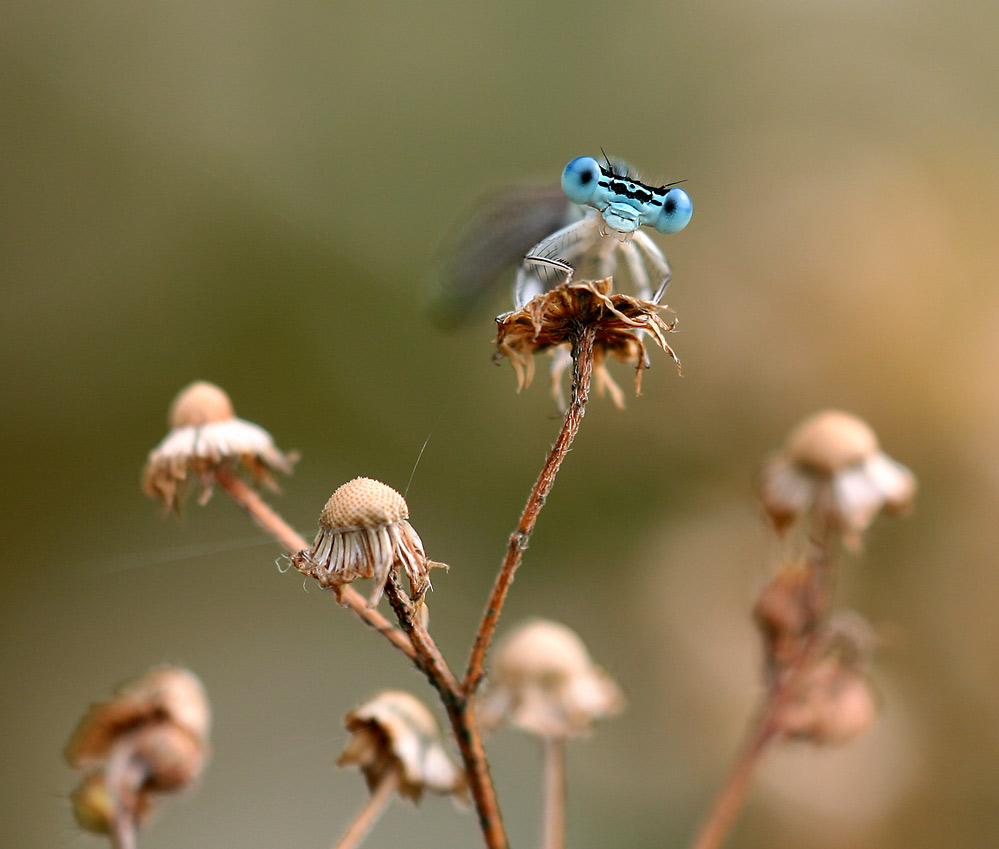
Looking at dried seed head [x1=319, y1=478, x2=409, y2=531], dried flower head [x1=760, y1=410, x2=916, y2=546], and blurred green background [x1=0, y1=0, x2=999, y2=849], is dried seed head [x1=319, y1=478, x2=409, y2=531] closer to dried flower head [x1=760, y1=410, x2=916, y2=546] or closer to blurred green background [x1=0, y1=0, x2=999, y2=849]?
dried flower head [x1=760, y1=410, x2=916, y2=546]

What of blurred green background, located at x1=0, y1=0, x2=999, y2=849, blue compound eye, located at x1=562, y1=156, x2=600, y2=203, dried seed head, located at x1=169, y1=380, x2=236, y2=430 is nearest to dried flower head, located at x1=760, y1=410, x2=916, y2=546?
blue compound eye, located at x1=562, y1=156, x2=600, y2=203

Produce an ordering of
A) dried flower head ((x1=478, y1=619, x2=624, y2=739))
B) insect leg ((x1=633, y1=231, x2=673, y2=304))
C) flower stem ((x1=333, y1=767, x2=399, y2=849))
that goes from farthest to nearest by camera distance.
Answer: dried flower head ((x1=478, y1=619, x2=624, y2=739)), insect leg ((x1=633, y1=231, x2=673, y2=304)), flower stem ((x1=333, y1=767, x2=399, y2=849))

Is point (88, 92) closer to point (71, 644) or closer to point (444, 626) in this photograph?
point (71, 644)

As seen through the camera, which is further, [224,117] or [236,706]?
[224,117]

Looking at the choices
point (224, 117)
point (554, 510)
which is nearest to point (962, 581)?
point (554, 510)

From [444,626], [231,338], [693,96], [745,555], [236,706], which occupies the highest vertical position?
[693,96]

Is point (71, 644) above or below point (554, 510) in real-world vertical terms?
below

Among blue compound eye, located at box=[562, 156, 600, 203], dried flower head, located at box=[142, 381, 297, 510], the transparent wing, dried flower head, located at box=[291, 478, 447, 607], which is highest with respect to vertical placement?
the transparent wing

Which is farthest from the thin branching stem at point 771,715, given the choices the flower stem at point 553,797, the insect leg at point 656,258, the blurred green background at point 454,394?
the blurred green background at point 454,394
